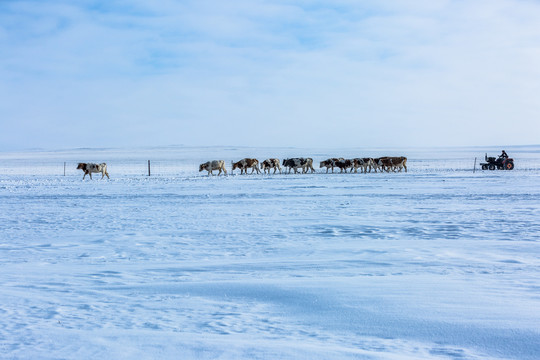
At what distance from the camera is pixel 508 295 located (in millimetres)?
4844

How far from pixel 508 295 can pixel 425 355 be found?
73.3 inches

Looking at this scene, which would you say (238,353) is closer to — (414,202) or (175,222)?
(175,222)

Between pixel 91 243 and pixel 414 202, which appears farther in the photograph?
pixel 414 202

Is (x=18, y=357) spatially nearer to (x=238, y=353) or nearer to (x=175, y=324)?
(x=175, y=324)

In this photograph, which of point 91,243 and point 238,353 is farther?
point 91,243

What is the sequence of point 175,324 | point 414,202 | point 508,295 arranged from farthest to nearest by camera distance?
point 414,202 → point 508,295 → point 175,324

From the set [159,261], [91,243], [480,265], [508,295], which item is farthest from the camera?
[91,243]

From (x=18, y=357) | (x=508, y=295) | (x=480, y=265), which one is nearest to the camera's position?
(x=18, y=357)

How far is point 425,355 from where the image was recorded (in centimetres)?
344

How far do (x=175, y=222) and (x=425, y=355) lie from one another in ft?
26.7

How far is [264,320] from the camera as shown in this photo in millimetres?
4242

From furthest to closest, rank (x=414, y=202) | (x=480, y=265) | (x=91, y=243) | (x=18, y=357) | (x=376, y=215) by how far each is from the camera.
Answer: (x=414, y=202) < (x=376, y=215) < (x=91, y=243) < (x=480, y=265) < (x=18, y=357)

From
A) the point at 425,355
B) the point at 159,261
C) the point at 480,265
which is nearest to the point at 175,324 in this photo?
the point at 425,355

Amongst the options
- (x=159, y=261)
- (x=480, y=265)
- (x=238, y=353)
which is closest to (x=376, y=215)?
(x=480, y=265)
